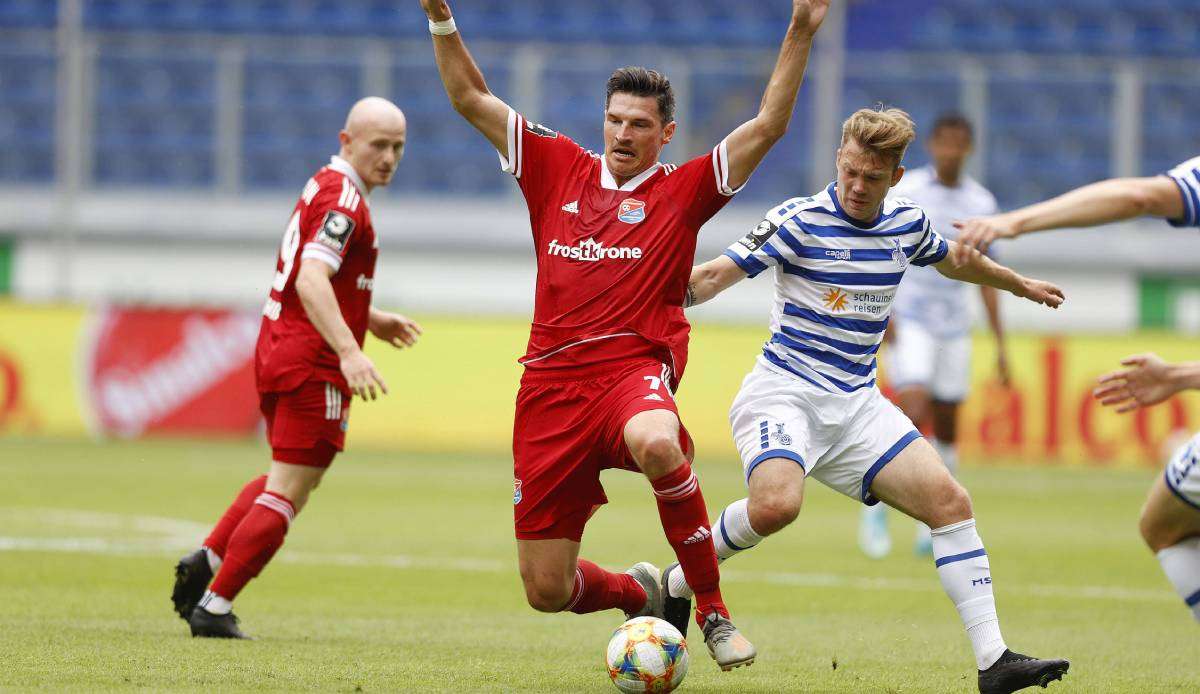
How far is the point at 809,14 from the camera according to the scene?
554 cm

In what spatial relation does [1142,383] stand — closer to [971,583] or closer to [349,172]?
[971,583]

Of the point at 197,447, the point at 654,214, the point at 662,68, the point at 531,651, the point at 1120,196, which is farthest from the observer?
the point at 662,68

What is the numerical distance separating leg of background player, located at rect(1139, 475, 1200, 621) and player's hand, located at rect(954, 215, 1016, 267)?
1.36 meters

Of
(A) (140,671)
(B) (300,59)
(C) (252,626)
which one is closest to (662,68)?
(B) (300,59)

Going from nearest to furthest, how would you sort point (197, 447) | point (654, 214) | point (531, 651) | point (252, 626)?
point (654, 214)
point (531, 651)
point (252, 626)
point (197, 447)

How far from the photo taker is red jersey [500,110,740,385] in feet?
19.0

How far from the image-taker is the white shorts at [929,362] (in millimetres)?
10562

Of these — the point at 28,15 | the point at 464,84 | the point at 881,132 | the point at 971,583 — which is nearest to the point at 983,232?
the point at 881,132

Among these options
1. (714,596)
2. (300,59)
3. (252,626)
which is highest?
(300,59)

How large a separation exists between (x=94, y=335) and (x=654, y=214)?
13038 millimetres

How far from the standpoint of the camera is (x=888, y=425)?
19.7 feet

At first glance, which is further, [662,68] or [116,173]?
[116,173]

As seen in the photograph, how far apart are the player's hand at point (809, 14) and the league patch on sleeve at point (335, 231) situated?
209cm

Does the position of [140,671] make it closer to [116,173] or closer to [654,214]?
[654,214]
